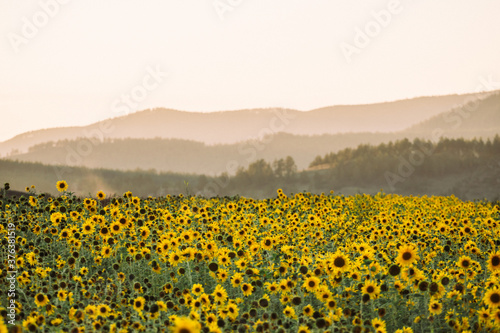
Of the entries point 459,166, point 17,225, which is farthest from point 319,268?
point 459,166

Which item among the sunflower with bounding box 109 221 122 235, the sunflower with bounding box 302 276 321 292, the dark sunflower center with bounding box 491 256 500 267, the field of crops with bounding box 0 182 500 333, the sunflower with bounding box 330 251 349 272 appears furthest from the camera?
the sunflower with bounding box 109 221 122 235

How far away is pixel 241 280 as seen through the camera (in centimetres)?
606

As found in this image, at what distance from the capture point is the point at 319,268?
5641mm

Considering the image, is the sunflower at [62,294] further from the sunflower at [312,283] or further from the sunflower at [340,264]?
the sunflower at [340,264]

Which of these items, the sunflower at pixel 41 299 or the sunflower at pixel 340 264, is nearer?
the sunflower at pixel 41 299

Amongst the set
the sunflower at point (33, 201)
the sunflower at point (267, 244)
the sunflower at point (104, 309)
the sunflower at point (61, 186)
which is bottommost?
the sunflower at point (104, 309)

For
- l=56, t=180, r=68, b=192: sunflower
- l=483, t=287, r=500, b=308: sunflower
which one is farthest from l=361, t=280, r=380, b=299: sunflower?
l=56, t=180, r=68, b=192: sunflower

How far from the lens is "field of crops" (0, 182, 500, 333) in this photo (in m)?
4.98

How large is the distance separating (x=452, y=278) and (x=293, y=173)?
123 feet

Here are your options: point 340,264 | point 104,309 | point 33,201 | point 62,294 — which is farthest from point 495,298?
point 33,201

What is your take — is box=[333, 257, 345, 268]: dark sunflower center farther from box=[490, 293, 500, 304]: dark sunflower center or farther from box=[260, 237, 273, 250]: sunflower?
box=[260, 237, 273, 250]: sunflower

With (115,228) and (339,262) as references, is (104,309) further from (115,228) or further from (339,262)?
(115,228)

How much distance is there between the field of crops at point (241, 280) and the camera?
498 cm

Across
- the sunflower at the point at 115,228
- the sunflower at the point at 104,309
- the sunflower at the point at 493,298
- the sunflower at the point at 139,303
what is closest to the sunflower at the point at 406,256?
the sunflower at the point at 493,298
